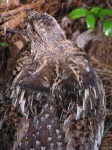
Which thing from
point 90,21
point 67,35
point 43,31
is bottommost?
point 67,35

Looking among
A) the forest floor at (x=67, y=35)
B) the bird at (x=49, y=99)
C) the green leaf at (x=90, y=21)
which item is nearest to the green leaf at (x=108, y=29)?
the green leaf at (x=90, y=21)

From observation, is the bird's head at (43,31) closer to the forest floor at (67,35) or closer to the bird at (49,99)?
the bird at (49,99)

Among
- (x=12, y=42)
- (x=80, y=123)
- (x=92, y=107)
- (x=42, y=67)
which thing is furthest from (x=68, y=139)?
(x=12, y=42)

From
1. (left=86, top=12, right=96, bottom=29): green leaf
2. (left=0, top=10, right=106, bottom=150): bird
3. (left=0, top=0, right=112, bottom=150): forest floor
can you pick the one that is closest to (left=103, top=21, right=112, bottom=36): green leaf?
(left=86, top=12, right=96, bottom=29): green leaf

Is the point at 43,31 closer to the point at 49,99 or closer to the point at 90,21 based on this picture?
the point at 49,99

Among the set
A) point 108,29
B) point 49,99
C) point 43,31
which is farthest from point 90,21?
point 49,99

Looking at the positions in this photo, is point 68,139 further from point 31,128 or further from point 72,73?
point 72,73
